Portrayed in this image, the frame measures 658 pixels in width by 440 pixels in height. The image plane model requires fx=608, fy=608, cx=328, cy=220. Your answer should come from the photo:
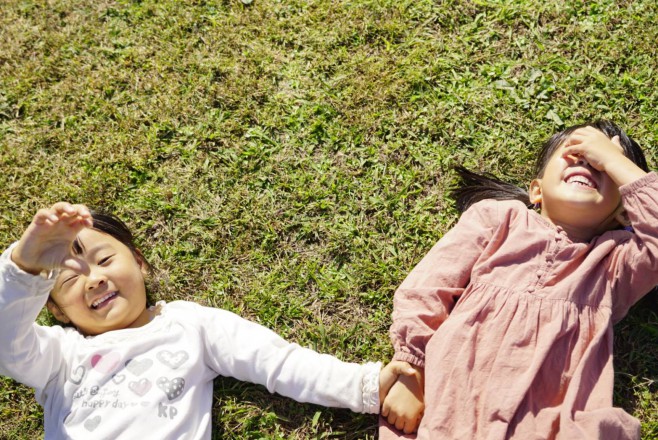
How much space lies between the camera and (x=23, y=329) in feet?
8.63

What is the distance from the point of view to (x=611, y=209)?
285cm

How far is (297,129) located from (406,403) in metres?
1.68

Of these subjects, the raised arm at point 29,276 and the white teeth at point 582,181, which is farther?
the white teeth at point 582,181

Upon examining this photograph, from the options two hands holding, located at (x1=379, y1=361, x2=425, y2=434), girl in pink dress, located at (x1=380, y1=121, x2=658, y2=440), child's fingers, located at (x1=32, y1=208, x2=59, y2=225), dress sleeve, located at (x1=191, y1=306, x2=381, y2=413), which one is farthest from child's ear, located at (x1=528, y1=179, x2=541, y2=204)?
→ child's fingers, located at (x1=32, y1=208, x2=59, y2=225)

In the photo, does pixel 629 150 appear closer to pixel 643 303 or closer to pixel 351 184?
pixel 643 303

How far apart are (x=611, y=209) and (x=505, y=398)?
1.02 meters

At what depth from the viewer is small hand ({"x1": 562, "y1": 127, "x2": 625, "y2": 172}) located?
9.07 ft

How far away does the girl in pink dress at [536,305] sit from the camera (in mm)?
2604

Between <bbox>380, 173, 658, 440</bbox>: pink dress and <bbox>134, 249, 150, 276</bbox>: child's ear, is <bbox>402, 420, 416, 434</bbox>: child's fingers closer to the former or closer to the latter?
<bbox>380, 173, 658, 440</bbox>: pink dress

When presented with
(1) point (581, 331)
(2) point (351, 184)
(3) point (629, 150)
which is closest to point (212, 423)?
(2) point (351, 184)

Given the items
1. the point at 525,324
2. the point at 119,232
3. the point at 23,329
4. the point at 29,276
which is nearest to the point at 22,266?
the point at 29,276

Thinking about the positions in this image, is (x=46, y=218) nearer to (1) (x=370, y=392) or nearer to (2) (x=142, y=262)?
(2) (x=142, y=262)

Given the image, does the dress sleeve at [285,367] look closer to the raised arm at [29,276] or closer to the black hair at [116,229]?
the black hair at [116,229]

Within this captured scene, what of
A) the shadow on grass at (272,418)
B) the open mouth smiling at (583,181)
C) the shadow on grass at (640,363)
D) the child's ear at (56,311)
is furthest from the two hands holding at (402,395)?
the child's ear at (56,311)
